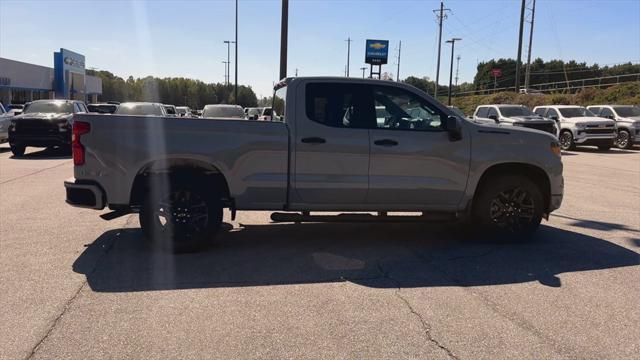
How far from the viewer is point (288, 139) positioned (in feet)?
19.6

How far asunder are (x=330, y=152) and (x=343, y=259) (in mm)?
1219

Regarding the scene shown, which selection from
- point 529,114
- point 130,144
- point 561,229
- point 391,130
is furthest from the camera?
point 529,114

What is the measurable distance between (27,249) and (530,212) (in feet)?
19.9

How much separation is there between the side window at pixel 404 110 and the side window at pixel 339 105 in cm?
16

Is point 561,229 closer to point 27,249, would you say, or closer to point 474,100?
point 27,249

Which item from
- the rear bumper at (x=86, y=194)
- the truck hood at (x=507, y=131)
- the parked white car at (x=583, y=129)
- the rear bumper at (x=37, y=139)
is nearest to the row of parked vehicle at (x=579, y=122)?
the parked white car at (x=583, y=129)

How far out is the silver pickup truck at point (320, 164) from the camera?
5.79m

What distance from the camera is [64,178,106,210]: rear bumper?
19.1ft

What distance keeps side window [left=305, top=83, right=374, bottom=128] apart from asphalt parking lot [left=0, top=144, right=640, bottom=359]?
5.00 ft

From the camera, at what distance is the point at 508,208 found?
6699 mm

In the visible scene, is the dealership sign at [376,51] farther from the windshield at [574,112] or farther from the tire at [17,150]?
the tire at [17,150]

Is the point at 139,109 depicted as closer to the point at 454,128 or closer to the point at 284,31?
the point at 284,31

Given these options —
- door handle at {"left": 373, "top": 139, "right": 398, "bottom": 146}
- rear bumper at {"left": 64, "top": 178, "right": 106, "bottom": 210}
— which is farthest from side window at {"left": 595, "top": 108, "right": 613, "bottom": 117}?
rear bumper at {"left": 64, "top": 178, "right": 106, "bottom": 210}

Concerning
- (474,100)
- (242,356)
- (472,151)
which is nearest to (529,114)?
(472,151)
